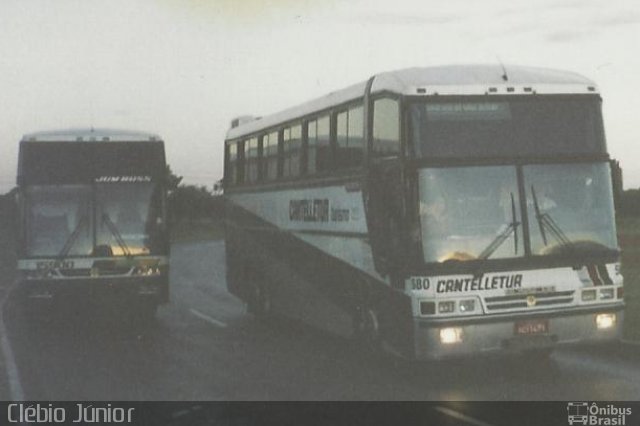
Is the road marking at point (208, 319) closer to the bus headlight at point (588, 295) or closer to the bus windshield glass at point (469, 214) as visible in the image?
the bus windshield glass at point (469, 214)

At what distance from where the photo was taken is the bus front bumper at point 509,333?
12.6 m

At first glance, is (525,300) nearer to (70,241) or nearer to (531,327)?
(531,327)

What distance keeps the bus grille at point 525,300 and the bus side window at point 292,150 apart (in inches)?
204

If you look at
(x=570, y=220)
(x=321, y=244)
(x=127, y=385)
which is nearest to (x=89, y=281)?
(x=321, y=244)

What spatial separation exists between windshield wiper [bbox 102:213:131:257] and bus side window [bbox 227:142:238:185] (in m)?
2.96

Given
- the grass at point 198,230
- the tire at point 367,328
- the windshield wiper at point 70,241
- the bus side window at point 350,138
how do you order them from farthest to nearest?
the grass at point 198,230
the windshield wiper at point 70,241
the bus side window at point 350,138
the tire at point 367,328

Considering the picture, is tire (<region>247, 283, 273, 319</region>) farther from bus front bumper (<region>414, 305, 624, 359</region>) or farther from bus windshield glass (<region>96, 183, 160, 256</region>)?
bus front bumper (<region>414, 305, 624, 359</region>)

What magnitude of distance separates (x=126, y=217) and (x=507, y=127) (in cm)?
892

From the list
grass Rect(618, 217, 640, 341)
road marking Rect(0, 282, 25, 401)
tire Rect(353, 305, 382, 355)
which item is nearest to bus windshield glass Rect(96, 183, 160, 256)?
road marking Rect(0, 282, 25, 401)

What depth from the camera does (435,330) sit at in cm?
1252

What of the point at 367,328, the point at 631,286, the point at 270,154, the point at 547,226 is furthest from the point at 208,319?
the point at 547,226

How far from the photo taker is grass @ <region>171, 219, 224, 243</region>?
83.7 meters
